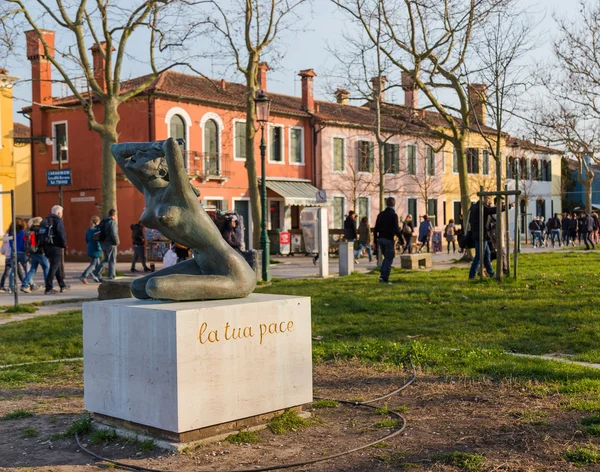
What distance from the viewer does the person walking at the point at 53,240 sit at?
17.1m

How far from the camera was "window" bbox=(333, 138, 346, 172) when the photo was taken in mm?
43000

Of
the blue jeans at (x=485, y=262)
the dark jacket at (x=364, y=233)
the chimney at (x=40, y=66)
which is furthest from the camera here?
the chimney at (x=40, y=66)

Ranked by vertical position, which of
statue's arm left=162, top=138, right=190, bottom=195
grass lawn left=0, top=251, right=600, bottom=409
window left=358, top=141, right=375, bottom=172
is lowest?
grass lawn left=0, top=251, right=600, bottom=409

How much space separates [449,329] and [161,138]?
82.3ft

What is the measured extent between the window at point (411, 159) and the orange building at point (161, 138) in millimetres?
9976

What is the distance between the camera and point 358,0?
23031 millimetres

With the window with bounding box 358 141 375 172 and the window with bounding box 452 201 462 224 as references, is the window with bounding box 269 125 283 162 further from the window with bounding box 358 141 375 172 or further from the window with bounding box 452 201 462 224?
the window with bounding box 452 201 462 224

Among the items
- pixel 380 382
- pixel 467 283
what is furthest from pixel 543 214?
pixel 380 382

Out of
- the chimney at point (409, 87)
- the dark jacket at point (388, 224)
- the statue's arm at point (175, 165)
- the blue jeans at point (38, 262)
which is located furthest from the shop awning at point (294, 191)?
the statue's arm at point (175, 165)

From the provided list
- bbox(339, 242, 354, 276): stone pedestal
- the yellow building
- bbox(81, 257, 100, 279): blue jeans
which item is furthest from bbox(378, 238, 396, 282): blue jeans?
the yellow building

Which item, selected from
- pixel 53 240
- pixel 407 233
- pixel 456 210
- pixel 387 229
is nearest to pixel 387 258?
pixel 387 229

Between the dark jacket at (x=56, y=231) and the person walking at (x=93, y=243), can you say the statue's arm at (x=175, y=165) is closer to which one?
the dark jacket at (x=56, y=231)

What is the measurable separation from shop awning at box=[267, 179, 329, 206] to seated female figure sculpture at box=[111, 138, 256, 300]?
101ft

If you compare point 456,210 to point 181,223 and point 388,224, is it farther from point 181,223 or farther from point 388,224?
point 181,223
